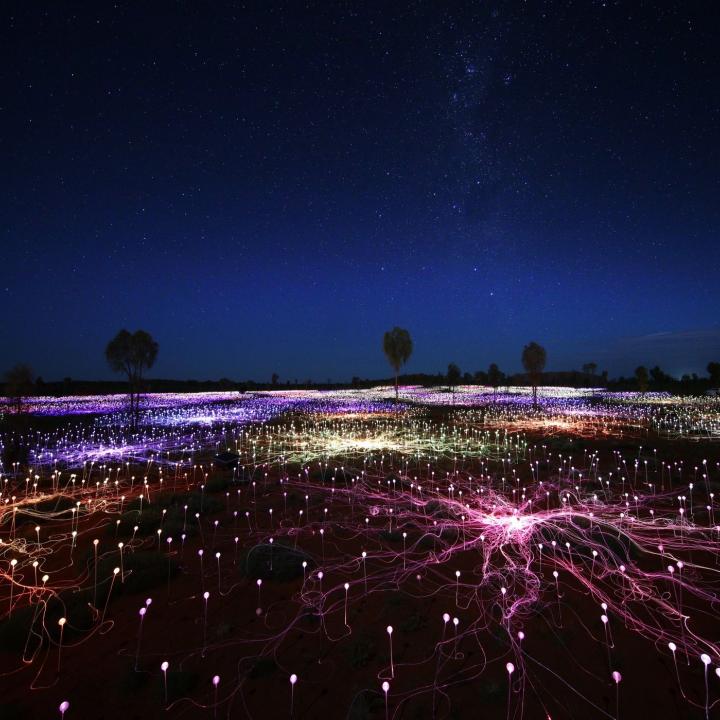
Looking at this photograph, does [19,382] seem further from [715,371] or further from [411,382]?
[411,382]

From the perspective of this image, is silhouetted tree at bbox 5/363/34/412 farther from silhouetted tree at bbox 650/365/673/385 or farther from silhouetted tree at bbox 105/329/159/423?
silhouetted tree at bbox 650/365/673/385

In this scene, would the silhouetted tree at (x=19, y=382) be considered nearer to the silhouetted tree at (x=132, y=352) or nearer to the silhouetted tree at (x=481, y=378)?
the silhouetted tree at (x=132, y=352)

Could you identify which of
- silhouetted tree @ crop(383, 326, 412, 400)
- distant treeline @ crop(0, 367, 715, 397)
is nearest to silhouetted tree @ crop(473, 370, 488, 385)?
distant treeline @ crop(0, 367, 715, 397)

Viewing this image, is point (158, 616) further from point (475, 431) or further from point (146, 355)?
point (146, 355)

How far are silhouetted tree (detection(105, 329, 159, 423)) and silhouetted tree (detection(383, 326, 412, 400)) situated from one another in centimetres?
2308

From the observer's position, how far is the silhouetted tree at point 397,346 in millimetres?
42000

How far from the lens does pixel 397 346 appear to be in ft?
138

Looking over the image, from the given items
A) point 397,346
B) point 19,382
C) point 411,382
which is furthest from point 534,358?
point 411,382

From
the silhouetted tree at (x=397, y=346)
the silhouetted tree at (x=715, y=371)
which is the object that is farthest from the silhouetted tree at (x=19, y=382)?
the silhouetted tree at (x=715, y=371)

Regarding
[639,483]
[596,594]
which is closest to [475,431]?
[639,483]

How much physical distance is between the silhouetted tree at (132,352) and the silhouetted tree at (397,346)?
23076 mm

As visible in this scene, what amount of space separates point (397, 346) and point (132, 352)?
24672 mm

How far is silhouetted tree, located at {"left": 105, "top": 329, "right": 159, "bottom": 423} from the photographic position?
2409cm

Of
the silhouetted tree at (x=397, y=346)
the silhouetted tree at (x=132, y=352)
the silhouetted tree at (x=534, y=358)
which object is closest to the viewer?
the silhouetted tree at (x=132, y=352)
